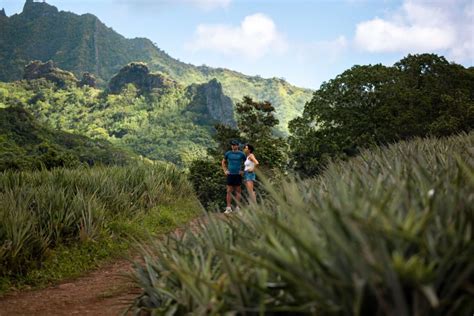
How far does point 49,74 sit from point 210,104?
46.9 meters

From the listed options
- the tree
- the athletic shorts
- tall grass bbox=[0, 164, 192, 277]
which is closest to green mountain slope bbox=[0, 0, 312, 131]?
the tree

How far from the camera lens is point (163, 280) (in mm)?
3098

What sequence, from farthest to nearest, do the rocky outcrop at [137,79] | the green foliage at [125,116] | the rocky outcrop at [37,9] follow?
the rocky outcrop at [37,9] < the rocky outcrop at [137,79] < the green foliage at [125,116]

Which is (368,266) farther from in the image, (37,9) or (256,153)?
(37,9)

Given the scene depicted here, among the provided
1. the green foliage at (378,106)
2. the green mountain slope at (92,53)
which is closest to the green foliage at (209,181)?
the green foliage at (378,106)

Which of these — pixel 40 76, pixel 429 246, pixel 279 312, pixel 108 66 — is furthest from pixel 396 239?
pixel 108 66

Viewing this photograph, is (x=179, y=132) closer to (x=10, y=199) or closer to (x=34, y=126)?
(x=34, y=126)

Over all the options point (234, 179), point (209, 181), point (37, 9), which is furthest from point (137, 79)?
point (234, 179)

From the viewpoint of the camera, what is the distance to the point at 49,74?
393 ft

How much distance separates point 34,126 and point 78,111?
51292 mm

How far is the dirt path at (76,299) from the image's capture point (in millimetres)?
4537

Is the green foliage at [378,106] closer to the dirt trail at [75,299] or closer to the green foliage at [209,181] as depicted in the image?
the green foliage at [209,181]

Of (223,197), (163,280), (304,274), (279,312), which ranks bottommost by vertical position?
(223,197)

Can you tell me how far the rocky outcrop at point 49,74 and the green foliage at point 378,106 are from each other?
352ft
